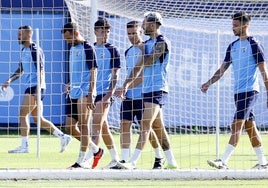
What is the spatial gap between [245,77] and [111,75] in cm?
175

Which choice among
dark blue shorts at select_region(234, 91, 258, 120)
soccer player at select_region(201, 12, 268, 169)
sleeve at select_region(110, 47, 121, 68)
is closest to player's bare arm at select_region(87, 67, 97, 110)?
sleeve at select_region(110, 47, 121, 68)

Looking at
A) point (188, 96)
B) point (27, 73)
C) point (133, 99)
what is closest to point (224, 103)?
point (188, 96)

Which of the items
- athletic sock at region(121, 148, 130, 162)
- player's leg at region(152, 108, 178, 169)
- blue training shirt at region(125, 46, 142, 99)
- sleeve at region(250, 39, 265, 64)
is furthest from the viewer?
blue training shirt at region(125, 46, 142, 99)

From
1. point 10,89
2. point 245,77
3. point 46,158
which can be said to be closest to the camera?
point 245,77

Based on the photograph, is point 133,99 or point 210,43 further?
point 210,43

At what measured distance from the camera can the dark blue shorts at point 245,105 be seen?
13.9 metres

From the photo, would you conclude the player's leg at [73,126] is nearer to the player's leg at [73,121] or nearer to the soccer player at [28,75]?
the player's leg at [73,121]

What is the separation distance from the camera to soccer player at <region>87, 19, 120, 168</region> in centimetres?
1412

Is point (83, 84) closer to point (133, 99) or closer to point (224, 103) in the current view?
point (133, 99)

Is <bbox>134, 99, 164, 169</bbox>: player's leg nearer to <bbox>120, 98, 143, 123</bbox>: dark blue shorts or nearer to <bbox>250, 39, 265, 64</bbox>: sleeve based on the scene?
<bbox>120, 98, 143, 123</bbox>: dark blue shorts

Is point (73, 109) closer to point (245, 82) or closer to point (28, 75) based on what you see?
point (245, 82)

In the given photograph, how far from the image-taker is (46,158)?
1652cm

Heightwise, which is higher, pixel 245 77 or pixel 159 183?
pixel 245 77

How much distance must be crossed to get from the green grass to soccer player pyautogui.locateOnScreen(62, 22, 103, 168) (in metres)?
0.87
